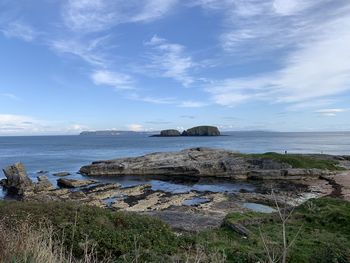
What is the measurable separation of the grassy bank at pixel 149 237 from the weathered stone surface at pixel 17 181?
33.9 m

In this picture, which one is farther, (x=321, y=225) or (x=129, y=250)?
(x=321, y=225)

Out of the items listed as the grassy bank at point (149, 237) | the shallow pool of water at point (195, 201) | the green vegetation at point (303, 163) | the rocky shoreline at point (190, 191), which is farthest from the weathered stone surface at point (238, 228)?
the green vegetation at point (303, 163)

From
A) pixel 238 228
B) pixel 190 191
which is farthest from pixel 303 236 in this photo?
pixel 190 191

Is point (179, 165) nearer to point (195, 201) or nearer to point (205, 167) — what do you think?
point (205, 167)

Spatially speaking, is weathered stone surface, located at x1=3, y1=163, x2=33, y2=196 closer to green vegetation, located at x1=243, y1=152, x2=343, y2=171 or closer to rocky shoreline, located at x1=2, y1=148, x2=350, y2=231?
rocky shoreline, located at x1=2, y1=148, x2=350, y2=231

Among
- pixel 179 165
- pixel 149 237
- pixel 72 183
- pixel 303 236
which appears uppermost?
pixel 149 237

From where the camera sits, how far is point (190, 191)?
4106 cm

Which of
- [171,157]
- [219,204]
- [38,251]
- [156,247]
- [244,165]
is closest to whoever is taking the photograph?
[38,251]

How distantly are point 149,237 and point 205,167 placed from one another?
44.9 m

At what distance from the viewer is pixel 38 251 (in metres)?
6.20

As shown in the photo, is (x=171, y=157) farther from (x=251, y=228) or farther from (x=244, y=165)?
(x=251, y=228)

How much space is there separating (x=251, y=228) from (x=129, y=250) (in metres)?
6.78

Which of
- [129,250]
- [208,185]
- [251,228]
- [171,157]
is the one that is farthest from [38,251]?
[171,157]

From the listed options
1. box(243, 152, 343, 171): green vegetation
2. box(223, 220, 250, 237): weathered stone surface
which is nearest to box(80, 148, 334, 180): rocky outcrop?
box(243, 152, 343, 171): green vegetation
